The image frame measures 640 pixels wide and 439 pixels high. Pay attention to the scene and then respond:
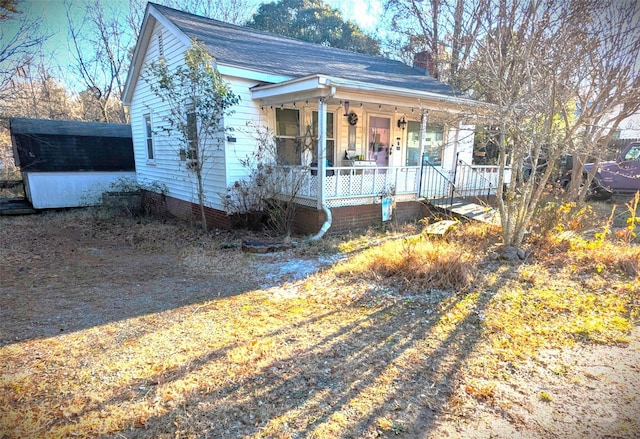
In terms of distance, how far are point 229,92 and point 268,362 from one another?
6478 millimetres

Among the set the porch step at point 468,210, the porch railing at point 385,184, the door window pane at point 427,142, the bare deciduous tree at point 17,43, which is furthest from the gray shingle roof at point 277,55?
the bare deciduous tree at point 17,43

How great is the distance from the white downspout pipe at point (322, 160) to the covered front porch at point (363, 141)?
2cm

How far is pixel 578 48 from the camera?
587 centimetres

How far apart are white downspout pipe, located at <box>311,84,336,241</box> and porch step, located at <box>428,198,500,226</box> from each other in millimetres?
3244

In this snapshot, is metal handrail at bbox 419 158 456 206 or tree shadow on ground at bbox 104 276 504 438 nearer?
tree shadow on ground at bbox 104 276 504 438

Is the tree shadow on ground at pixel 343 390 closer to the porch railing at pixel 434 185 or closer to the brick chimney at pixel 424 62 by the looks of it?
the porch railing at pixel 434 185

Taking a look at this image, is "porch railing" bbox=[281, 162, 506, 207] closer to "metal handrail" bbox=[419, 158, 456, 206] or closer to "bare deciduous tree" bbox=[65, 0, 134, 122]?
"metal handrail" bbox=[419, 158, 456, 206]

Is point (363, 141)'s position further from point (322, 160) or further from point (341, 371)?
point (341, 371)

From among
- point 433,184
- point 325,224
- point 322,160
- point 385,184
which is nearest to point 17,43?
point 322,160

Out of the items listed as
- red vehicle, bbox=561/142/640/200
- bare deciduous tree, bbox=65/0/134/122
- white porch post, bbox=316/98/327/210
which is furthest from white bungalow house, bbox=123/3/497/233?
bare deciduous tree, bbox=65/0/134/122

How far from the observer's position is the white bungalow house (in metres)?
7.73

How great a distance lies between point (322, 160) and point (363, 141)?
360 centimetres

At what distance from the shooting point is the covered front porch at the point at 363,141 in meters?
7.37

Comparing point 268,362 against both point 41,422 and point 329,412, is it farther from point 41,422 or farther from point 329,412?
point 41,422
